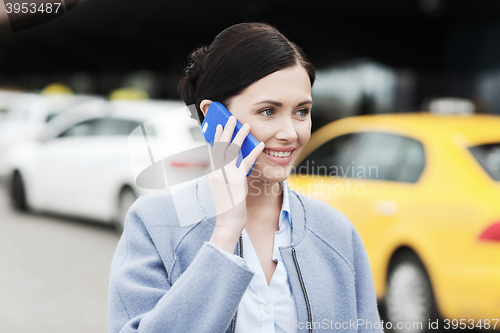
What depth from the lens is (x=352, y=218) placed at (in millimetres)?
5184

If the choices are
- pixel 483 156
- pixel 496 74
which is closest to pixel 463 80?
pixel 496 74

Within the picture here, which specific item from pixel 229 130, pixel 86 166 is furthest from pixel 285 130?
pixel 86 166

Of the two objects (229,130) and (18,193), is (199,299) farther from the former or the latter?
(18,193)

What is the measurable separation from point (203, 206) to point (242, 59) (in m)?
0.43

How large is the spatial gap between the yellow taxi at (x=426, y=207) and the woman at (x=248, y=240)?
250cm

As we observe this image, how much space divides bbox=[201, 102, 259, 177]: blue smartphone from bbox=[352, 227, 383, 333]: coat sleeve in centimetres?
48

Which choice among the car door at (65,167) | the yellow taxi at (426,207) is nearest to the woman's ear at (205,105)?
the yellow taxi at (426,207)

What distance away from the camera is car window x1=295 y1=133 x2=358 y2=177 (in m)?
5.65

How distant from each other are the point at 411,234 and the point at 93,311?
2717 mm

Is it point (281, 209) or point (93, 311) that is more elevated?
point (281, 209)

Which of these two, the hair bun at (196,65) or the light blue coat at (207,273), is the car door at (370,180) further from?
the hair bun at (196,65)

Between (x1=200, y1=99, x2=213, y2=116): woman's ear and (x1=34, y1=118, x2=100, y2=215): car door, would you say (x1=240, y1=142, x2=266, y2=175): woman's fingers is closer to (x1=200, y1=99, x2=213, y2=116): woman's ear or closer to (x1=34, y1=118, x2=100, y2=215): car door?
(x1=200, y1=99, x2=213, y2=116): woman's ear

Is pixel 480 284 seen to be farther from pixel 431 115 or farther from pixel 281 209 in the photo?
pixel 281 209

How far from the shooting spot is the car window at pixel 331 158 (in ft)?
18.5
